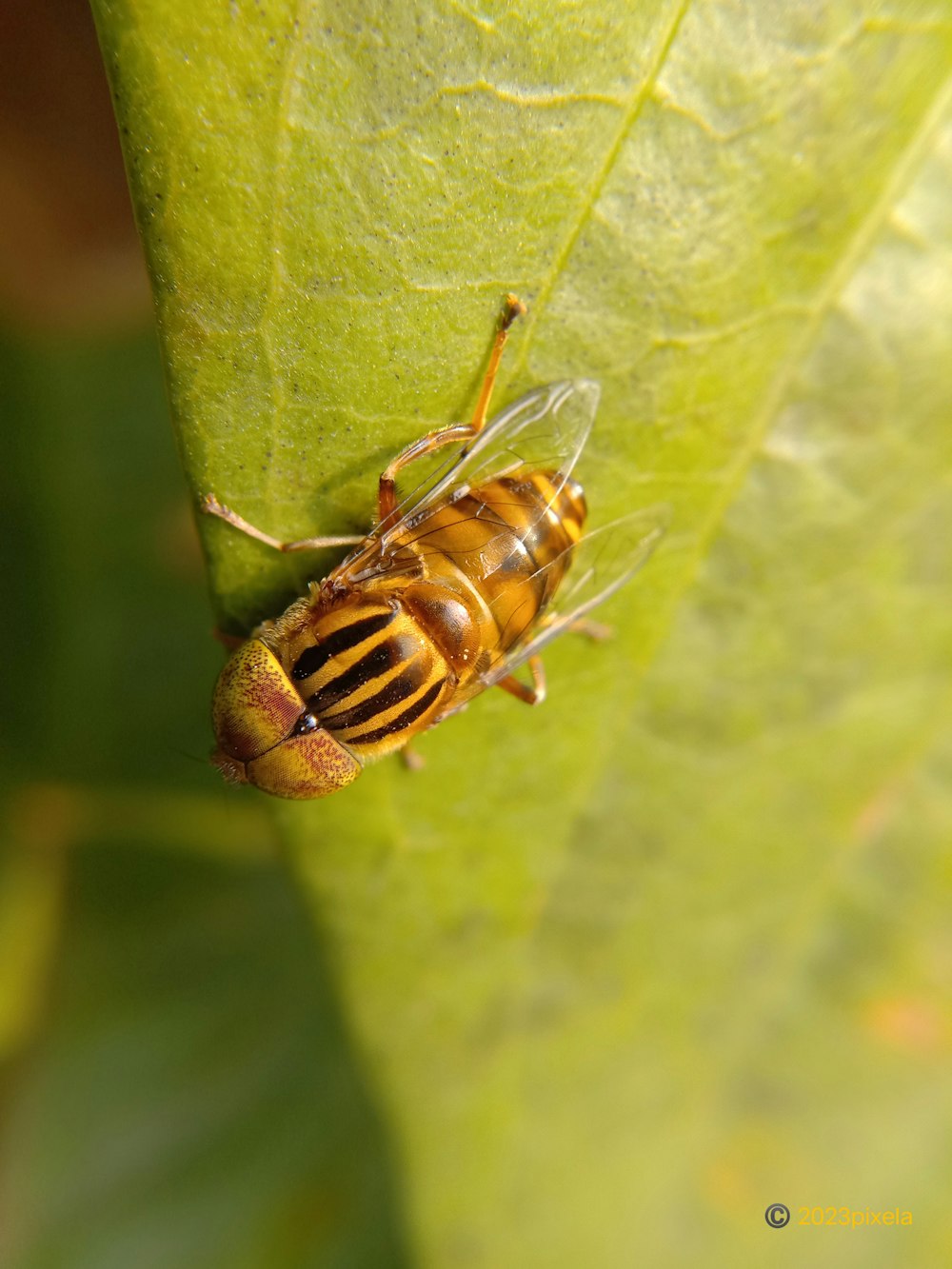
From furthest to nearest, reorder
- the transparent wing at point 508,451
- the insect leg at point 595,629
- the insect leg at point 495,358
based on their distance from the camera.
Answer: the insect leg at point 595,629 → the transparent wing at point 508,451 → the insect leg at point 495,358

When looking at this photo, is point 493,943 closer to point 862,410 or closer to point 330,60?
point 862,410

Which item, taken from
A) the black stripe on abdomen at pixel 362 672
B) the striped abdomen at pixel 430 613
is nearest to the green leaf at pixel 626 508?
the striped abdomen at pixel 430 613

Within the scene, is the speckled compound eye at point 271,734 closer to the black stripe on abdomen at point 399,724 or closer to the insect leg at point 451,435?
the black stripe on abdomen at point 399,724

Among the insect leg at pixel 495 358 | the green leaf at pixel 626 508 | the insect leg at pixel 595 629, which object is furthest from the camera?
the insect leg at pixel 595 629

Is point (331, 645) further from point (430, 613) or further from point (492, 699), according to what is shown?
point (492, 699)

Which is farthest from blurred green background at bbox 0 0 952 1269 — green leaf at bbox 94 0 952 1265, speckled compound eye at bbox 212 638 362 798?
speckled compound eye at bbox 212 638 362 798

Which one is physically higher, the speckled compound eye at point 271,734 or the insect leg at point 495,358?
the insect leg at point 495,358

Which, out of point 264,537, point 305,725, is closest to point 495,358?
point 264,537

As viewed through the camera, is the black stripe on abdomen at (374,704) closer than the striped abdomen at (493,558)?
Yes
